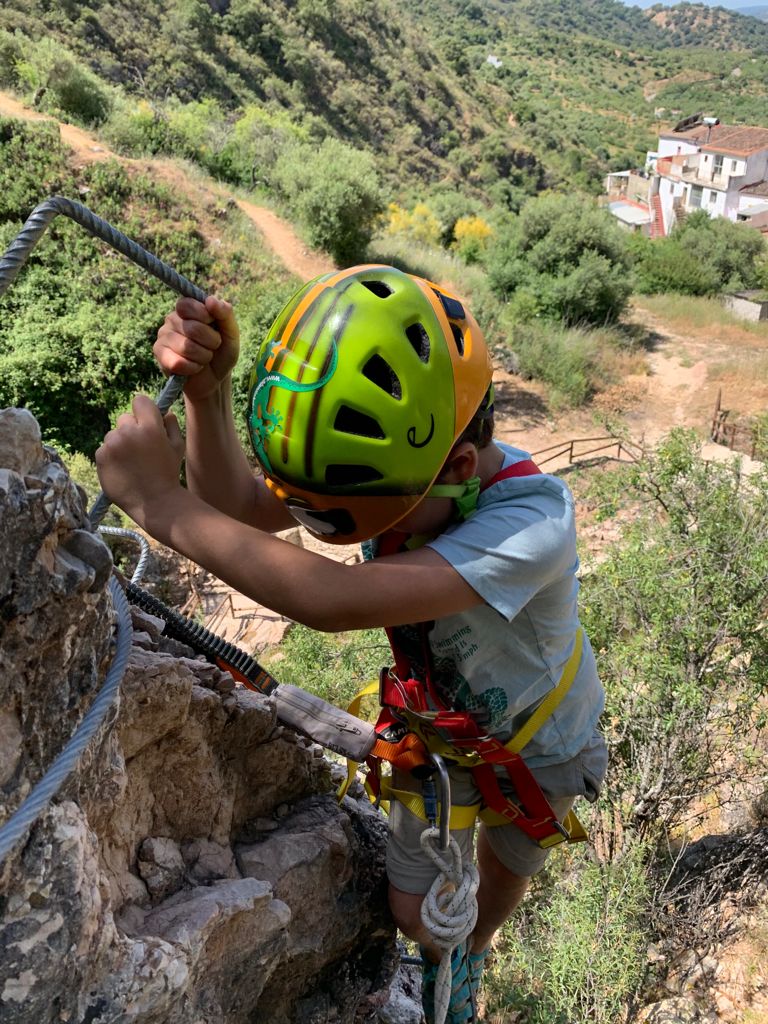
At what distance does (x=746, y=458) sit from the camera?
16469mm

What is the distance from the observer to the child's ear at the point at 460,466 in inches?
71.4

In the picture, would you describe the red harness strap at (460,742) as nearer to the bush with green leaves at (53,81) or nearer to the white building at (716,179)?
the bush with green leaves at (53,81)

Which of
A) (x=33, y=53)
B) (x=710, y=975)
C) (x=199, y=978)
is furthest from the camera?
(x=33, y=53)

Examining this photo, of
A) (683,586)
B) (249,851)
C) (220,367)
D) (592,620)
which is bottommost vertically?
(592,620)

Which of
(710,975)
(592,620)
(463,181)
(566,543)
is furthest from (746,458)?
(463,181)

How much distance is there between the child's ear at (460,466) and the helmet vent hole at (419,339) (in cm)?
24

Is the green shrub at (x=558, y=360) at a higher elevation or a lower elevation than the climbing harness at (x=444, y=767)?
lower

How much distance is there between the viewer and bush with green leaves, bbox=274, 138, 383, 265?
20203 mm

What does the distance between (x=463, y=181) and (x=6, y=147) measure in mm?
39741

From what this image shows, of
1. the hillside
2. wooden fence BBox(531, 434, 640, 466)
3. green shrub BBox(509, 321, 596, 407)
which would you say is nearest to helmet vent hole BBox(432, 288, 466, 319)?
wooden fence BBox(531, 434, 640, 466)

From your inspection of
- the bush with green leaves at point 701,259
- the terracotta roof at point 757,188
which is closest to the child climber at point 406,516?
the bush with green leaves at point 701,259

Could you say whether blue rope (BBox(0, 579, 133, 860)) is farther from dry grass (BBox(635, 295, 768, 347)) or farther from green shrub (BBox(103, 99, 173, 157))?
dry grass (BBox(635, 295, 768, 347))

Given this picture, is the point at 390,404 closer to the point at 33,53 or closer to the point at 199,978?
the point at 199,978

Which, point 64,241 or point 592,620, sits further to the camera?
point 64,241
